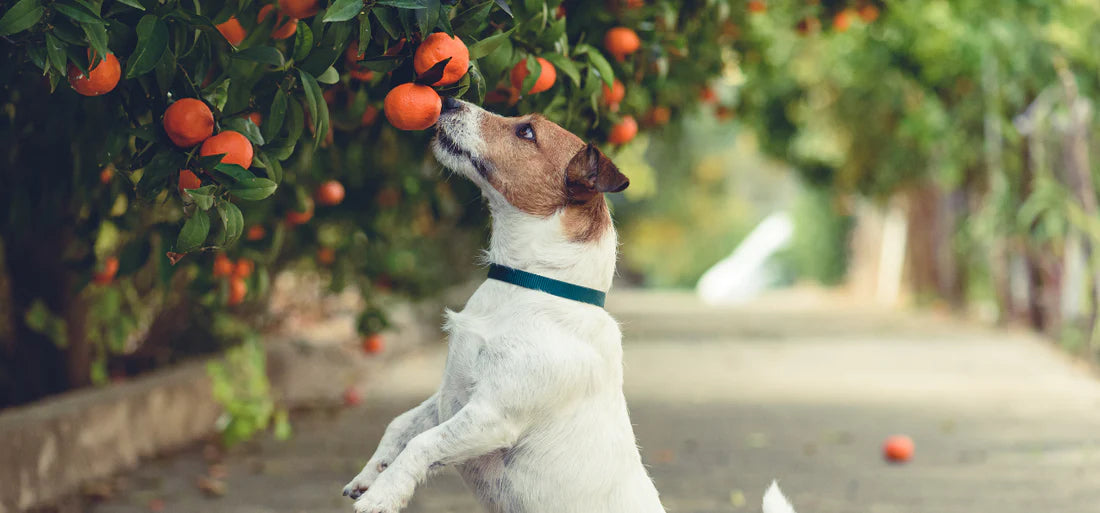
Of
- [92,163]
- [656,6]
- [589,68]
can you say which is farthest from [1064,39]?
[92,163]

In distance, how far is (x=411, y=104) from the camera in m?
3.19

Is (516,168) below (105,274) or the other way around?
the other way around

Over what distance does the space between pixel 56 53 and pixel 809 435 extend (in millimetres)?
6655

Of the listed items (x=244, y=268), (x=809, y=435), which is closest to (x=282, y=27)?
(x=244, y=268)

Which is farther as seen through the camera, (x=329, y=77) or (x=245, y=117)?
(x=245, y=117)

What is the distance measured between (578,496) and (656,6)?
2102 millimetres

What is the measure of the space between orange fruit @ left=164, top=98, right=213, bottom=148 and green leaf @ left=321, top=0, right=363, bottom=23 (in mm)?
446

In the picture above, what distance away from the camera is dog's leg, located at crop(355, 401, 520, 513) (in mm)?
3119

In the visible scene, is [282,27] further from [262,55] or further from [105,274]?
[105,274]

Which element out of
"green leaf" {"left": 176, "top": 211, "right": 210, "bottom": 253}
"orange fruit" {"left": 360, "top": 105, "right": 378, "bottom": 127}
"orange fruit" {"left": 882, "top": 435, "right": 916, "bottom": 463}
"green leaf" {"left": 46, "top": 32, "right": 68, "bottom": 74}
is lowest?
"orange fruit" {"left": 882, "top": 435, "right": 916, "bottom": 463}

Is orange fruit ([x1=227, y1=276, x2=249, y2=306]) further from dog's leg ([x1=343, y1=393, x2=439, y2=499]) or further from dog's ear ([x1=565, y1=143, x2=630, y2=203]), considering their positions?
dog's ear ([x1=565, y1=143, x2=630, y2=203])

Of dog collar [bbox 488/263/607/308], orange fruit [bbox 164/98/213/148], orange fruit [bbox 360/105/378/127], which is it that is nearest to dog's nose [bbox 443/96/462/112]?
dog collar [bbox 488/263/607/308]

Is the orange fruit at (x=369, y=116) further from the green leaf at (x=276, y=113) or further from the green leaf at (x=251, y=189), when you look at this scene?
the green leaf at (x=251, y=189)

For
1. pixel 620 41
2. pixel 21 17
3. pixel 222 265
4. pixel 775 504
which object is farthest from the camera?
pixel 222 265
